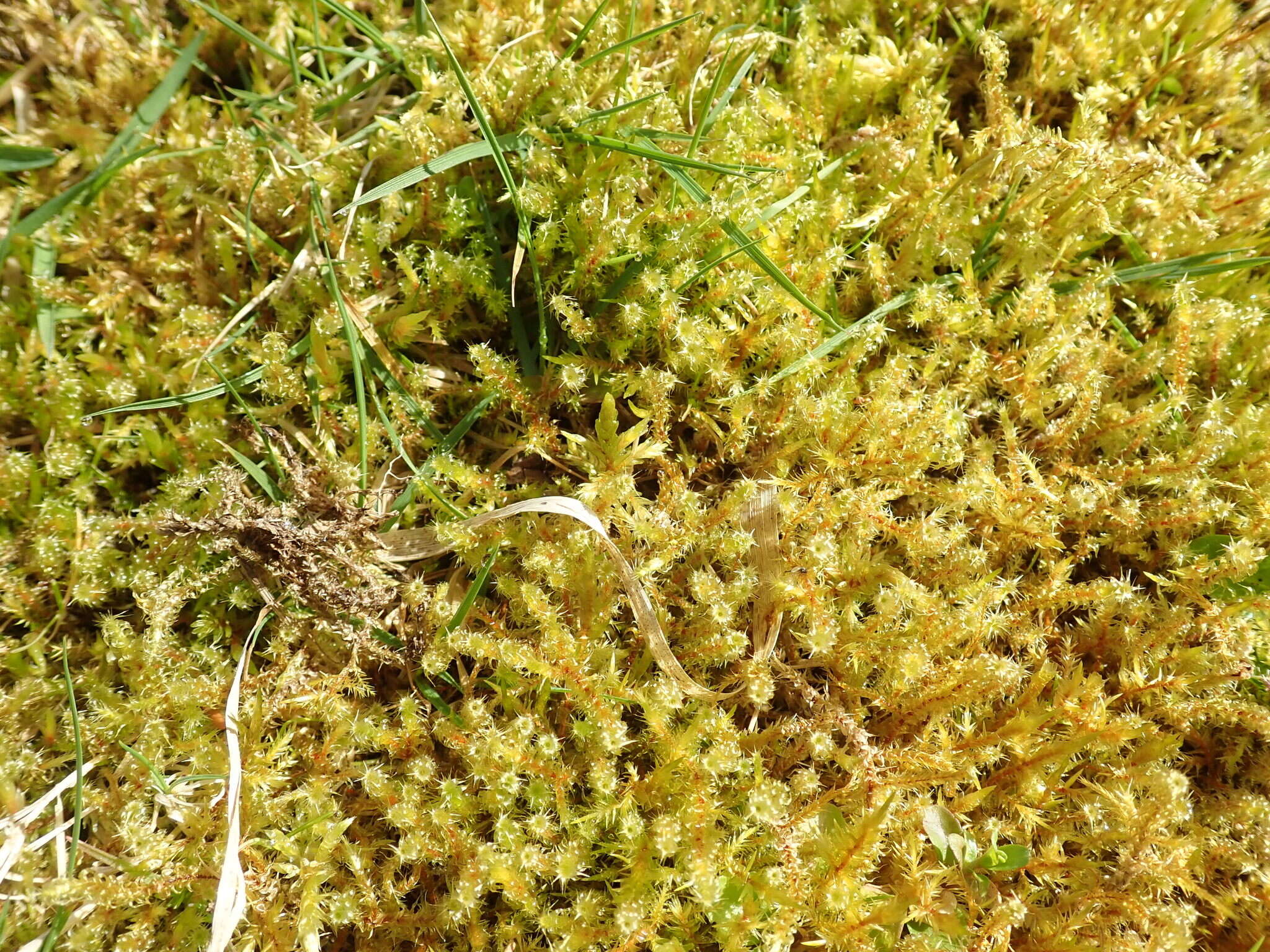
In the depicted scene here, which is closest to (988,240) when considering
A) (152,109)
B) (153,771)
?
(152,109)

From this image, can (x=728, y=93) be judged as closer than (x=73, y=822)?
No

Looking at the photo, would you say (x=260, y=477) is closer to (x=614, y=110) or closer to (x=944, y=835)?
(x=614, y=110)

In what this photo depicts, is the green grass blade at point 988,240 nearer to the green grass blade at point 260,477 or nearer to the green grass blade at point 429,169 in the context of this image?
the green grass blade at point 429,169

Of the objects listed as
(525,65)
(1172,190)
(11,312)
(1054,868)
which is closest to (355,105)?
(525,65)

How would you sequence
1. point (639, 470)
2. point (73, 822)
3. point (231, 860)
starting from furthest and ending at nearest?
point (639, 470)
point (73, 822)
point (231, 860)

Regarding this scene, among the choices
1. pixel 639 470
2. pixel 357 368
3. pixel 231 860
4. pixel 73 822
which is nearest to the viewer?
pixel 231 860

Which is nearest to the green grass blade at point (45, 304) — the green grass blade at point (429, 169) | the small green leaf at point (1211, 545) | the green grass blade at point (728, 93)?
the green grass blade at point (429, 169)

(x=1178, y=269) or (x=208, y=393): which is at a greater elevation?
(x=1178, y=269)
